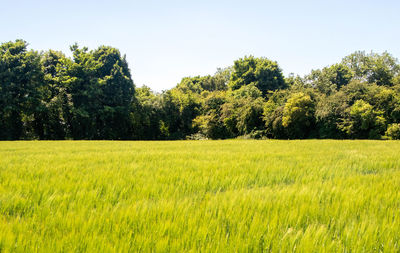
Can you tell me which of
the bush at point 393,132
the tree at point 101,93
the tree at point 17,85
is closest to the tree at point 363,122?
the bush at point 393,132

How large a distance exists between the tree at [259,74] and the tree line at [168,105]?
0.83 feet

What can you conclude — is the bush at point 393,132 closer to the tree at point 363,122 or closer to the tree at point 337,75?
the tree at point 363,122

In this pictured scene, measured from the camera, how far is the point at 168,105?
3388 centimetres

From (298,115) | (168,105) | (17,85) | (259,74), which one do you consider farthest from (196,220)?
(259,74)

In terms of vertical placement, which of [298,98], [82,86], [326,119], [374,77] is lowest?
[326,119]

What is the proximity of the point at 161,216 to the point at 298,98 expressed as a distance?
1003 inches

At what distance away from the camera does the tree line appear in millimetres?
23750

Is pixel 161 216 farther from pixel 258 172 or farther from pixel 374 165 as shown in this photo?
pixel 374 165

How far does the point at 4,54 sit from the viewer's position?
2500 cm

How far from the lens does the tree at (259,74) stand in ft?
129

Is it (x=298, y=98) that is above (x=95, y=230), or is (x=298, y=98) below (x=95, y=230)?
→ above

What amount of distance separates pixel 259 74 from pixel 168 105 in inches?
688

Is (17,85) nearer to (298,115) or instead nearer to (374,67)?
(298,115)

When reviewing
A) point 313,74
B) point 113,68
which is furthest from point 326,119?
point 113,68
